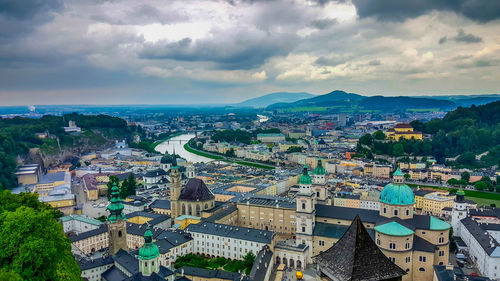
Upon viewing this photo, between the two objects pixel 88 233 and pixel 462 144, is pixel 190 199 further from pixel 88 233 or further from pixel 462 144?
pixel 462 144

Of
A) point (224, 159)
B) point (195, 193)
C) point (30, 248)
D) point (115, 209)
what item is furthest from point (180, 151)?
point (30, 248)

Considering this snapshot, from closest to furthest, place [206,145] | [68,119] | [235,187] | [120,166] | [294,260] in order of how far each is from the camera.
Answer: [294,260], [235,187], [120,166], [206,145], [68,119]

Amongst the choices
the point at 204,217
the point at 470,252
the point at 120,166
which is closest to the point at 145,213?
the point at 204,217

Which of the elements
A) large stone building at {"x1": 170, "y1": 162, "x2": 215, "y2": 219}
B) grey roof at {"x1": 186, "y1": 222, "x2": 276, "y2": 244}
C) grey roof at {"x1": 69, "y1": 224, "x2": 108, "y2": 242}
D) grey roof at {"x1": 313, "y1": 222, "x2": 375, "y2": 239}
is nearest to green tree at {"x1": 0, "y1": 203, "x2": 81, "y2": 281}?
grey roof at {"x1": 186, "y1": 222, "x2": 276, "y2": 244}

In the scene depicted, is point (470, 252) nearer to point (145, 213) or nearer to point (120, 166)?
point (145, 213)

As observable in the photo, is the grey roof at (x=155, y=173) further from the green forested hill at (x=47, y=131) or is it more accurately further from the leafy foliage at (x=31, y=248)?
the leafy foliage at (x=31, y=248)

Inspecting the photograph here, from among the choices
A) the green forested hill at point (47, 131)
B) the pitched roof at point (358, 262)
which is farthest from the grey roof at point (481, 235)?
the green forested hill at point (47, 131)

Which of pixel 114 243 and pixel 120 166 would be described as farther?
pixel 120 166
